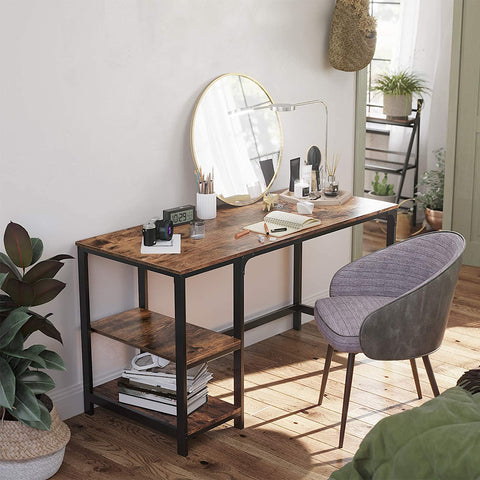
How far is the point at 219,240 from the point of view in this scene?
10.9 ft

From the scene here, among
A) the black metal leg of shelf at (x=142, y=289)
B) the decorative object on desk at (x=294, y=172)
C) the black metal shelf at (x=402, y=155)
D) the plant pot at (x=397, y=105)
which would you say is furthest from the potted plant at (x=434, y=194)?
the black metal leg of shelf at (x=142, y=289)

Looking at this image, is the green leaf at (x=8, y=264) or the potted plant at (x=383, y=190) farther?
the potted plant at (x=383, y=190)

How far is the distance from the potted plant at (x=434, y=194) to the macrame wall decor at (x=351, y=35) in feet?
5.93

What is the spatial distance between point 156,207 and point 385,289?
Answer: 3.38ft

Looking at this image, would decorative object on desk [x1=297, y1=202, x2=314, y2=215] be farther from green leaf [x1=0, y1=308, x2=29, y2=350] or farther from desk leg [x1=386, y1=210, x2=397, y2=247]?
green leaf [x1=0, y1=308, x2=29, y2=350]

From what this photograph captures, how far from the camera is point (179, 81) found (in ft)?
11.7

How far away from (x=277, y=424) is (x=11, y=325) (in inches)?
47.6

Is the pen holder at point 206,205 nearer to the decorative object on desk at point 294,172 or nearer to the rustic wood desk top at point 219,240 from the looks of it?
the rustic wood desk top at point 219,240

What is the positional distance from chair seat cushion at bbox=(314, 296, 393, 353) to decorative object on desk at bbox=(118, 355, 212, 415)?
1.64ft

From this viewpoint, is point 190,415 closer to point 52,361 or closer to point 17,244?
point 52,361

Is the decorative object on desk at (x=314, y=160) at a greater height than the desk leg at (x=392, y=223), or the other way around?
the decorative object on desk at (x=314, y=160)

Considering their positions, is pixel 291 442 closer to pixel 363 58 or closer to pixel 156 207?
pixel 156 207

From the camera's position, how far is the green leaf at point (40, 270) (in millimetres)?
2918

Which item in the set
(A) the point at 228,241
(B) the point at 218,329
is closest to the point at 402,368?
(B) the point at 218,329
